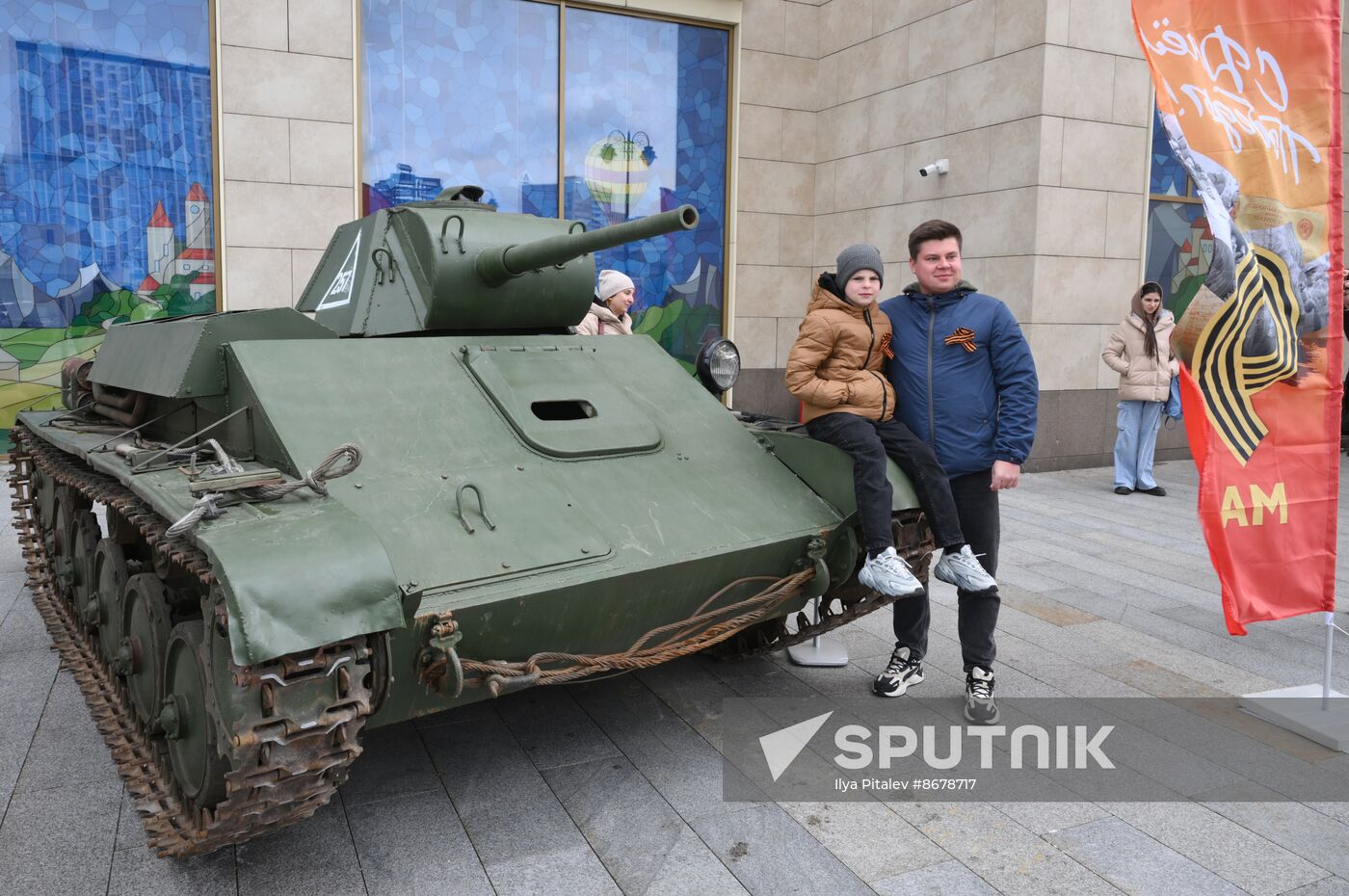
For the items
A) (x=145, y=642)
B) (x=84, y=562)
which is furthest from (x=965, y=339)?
(x=84, y=562)

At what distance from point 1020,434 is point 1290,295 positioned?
124 centimetres

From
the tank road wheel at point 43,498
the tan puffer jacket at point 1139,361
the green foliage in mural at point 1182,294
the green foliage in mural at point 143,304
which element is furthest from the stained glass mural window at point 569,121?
the tank road wheel at point 43,498

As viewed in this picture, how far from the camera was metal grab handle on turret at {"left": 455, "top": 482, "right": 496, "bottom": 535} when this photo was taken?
3514 mm

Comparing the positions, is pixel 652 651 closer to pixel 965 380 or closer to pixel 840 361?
pixel 840 361

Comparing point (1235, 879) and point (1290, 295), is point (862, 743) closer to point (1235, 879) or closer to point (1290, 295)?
point (1235, 879)

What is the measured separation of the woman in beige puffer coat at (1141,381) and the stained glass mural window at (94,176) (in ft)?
29.2

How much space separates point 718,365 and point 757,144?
327 inches

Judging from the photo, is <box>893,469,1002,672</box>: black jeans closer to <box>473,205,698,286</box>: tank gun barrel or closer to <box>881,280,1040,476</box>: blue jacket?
<box>881,280,1040,476</box>: blue jacket

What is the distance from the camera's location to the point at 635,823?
11.7ft

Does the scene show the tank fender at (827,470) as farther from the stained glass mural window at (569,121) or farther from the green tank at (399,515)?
the stained glass mural window at (569,121)

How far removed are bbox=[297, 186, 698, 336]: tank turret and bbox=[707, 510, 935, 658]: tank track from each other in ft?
5.68

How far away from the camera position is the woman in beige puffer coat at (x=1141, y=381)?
32.5 ft

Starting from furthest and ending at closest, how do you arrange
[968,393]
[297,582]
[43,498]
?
[43,498] → [968,393] → [297,582]

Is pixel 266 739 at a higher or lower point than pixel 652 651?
higher
